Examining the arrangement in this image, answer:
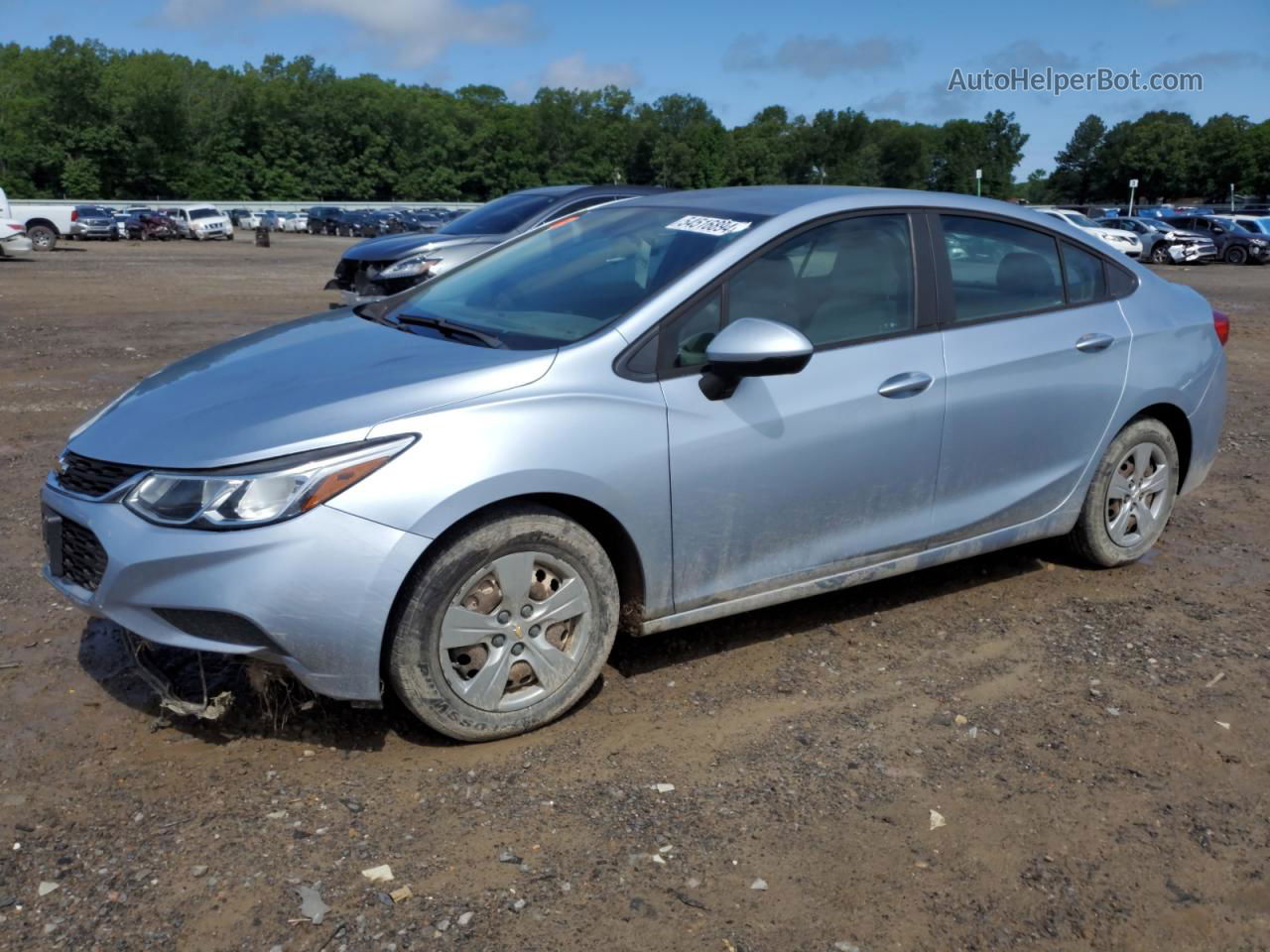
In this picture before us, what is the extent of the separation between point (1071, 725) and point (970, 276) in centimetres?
178

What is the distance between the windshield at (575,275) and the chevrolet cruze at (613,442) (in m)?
0.02

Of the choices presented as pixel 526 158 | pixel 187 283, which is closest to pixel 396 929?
pixel 187 283

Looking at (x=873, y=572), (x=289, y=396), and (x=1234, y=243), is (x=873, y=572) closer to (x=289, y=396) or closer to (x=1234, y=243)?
(x=289, y=396)

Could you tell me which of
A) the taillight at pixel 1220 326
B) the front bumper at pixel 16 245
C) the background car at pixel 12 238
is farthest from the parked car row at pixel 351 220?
the taillight at pixel 1220 326

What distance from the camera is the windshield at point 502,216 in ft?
39.9

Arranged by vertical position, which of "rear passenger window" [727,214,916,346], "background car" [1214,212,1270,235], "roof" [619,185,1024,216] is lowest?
"background car" [1214,212,1270,235]

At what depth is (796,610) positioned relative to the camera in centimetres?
500

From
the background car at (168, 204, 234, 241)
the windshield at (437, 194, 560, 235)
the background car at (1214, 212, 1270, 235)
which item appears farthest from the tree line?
the windshield at (437, 194, 560, 235)

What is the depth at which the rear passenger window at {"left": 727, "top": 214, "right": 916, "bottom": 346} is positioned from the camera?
4.17 m

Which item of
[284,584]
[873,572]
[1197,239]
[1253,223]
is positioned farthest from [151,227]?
[284,584]

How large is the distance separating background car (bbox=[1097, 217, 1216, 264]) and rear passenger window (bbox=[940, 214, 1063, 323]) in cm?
3325

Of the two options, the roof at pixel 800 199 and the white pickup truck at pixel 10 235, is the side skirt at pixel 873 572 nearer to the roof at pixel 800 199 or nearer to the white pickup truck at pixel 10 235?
the roof at pixel 800 199

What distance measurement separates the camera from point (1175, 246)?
34750 millimetres

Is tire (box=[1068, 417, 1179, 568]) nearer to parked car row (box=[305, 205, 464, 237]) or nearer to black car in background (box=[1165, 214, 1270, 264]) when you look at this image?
black car in background (box=[1165, 214, 1270, 264])
